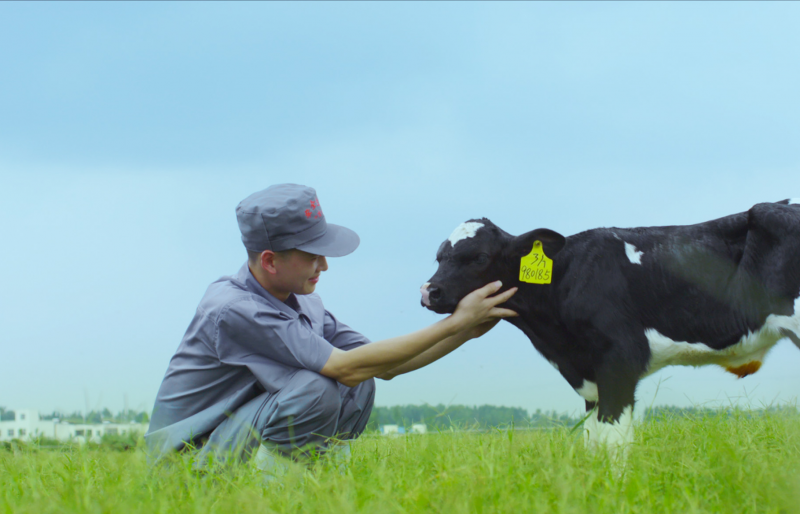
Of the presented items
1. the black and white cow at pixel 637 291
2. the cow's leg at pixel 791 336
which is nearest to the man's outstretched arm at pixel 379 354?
the black and white cow at pixel 637 291

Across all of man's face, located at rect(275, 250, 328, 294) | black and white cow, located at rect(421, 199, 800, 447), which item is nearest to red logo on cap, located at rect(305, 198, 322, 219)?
man's face, located at rect(275, 250, 328, 294)

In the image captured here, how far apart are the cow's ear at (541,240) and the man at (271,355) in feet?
2.89

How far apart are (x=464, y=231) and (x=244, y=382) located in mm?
2125

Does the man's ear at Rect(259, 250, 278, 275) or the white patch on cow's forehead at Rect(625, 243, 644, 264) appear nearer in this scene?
the man's ear at Rect(259, 250, 278, 275)

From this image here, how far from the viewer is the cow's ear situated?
16.4 feet

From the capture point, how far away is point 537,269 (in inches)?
197

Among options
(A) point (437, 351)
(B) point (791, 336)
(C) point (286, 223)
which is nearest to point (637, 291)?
(B) point (791, 336)

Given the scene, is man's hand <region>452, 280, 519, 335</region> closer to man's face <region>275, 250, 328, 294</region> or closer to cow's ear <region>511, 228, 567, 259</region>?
cow's ear <region>511, 228, 567, 259</region>

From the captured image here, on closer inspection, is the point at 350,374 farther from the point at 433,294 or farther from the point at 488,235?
the point at 488,235

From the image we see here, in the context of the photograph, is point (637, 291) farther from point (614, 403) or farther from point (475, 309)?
point (475, 309)

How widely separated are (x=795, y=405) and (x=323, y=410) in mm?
4727

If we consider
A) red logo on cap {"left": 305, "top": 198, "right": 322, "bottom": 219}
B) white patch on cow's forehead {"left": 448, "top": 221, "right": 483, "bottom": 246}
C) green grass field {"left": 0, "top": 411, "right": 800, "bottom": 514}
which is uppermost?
red logo on cap {"left": 305, "top": 198, "right": 322, "bottom": 219}

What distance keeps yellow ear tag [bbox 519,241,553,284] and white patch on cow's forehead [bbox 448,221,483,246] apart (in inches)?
18.1

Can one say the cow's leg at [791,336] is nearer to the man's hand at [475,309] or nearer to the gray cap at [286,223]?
the man's hand at [475,309]
